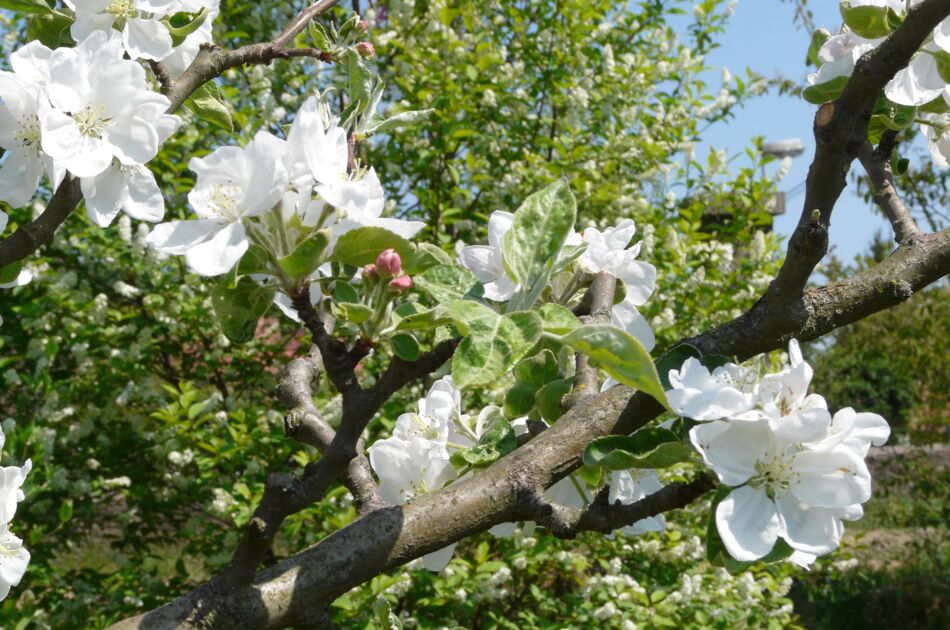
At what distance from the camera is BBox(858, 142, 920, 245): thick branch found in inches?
42.0

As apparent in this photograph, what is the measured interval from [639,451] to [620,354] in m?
0.17

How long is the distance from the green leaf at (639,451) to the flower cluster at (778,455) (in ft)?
0.10

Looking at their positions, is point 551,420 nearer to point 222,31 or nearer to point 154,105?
point 154,105

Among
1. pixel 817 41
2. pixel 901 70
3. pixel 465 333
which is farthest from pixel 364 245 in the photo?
pixel 817 41

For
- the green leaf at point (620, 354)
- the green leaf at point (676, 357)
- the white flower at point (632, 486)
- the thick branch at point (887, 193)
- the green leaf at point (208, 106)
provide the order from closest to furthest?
the green leaf at point (620, 354)
the green leaf at point (676, 357)
the white flower at point (632, 486)
the thick branch at point (887, 193)
the green leaf at point (208, 106)

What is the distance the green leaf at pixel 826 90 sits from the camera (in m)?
1.04

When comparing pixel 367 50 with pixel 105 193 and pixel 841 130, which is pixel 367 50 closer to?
pixel 105 193

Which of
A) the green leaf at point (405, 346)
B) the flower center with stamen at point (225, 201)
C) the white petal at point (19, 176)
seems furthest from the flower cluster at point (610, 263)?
the white petal at point (19, 176)

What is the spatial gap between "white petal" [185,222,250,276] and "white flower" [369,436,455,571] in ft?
1.07

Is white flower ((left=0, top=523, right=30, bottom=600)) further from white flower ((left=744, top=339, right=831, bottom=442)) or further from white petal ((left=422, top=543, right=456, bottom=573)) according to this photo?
white flower ((left=744, top=339, right=831, bottom=442))

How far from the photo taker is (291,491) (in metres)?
0.82

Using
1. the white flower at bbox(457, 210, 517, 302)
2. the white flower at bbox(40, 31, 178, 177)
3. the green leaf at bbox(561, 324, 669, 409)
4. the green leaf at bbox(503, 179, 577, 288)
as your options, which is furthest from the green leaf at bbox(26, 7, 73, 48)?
the green leaf at bbox(561, 324, 669, 409)

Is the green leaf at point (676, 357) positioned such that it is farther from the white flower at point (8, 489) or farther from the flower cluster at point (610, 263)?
the white flower at point (8, 489)

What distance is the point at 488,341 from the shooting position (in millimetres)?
686
